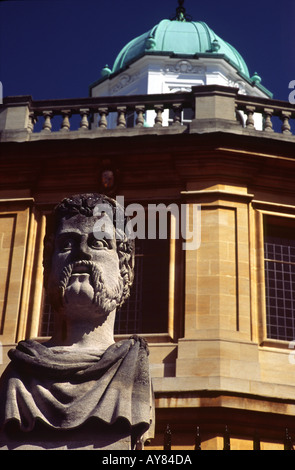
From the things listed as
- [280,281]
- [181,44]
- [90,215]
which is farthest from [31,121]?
[181,44]

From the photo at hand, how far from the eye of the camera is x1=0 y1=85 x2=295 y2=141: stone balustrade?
2008 cm

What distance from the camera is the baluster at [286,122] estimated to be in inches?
797

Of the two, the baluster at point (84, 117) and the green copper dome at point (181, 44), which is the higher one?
the green copper dome at point (181, 44)

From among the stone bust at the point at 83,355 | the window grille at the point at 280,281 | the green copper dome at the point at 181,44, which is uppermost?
the green copper dome at the point at 181,44

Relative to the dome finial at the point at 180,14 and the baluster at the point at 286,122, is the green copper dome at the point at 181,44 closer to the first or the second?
the dome finial at the point at 180,14

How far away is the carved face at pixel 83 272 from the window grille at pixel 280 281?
12.4 metres

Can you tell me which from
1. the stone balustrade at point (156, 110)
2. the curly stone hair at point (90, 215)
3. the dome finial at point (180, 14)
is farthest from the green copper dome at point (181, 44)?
the curly stone hair at point (90, 215)

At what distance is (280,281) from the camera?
63.8 feet

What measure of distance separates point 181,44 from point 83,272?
29711mm

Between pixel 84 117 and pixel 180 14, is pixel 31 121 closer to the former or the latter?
pixel 84 117

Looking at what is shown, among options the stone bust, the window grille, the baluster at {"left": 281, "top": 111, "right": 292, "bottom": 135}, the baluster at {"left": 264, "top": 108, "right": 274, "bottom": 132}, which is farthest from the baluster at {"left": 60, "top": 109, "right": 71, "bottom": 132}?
the stone bust

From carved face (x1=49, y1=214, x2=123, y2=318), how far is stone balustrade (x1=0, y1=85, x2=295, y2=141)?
13.4 metres

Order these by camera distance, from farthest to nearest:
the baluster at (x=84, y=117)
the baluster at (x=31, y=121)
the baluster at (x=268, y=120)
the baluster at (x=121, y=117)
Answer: the baluster at (x=31, y=121) < the baluster at (x=84, y=117) < the baluster at (x=121, y=117) < the baluster at (x=268, y=120)

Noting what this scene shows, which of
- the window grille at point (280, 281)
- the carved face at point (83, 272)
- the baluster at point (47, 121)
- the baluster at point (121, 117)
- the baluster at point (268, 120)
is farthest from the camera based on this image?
the baluster at point (47, 121)
